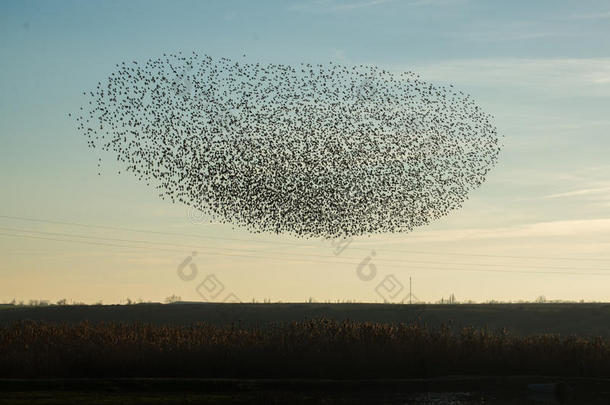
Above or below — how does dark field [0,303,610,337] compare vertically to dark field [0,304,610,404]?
above

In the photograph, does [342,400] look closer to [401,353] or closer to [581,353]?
[401,353]

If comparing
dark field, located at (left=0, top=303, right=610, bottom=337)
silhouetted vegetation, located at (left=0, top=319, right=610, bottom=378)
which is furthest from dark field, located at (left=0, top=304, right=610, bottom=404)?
dark field, located at (left=0, top=303, right=610, bottom=337)

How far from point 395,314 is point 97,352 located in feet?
170

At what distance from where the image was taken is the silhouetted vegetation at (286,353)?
95.8 feet

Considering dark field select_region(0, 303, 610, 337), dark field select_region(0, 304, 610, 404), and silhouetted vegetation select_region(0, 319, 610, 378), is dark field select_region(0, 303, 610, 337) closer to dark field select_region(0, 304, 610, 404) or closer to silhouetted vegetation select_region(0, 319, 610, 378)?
silhouetted vegetation select_region(0, 319, 610, 378)

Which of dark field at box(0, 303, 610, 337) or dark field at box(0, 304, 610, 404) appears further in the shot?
dark field at box(0, 303, 610, 337)

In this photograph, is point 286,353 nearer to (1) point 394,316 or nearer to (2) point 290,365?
(2) point 290,365

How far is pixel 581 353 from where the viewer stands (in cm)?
3359

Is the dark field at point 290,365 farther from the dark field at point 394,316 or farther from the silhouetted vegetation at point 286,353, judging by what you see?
the dark field at point 394,316

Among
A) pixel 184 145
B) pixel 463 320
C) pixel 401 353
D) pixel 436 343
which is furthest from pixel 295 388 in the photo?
pixel 463 320

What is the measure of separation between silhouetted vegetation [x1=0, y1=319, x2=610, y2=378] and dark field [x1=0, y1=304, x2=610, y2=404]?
37mm

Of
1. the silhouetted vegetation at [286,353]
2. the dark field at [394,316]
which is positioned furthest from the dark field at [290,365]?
the dark field at [394,316]

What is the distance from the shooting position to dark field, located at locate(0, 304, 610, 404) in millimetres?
26344

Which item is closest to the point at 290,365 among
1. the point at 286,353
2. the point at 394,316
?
the point at 286,353
